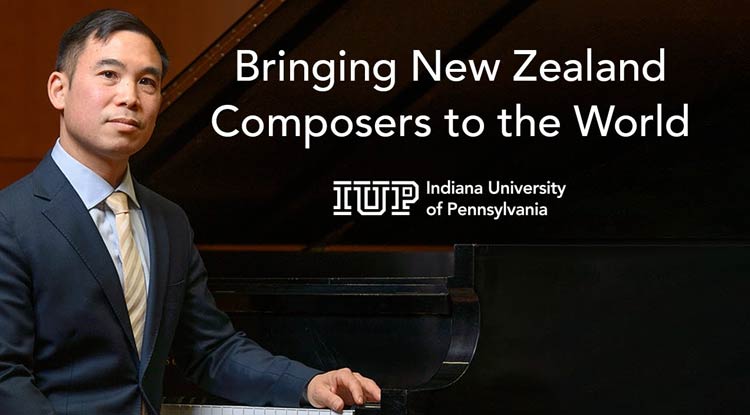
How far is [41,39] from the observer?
2727 mm

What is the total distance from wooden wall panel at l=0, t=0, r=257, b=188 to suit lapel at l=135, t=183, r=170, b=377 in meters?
0.91

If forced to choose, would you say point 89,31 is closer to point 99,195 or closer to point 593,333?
point 99,195

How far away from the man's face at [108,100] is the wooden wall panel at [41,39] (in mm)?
985

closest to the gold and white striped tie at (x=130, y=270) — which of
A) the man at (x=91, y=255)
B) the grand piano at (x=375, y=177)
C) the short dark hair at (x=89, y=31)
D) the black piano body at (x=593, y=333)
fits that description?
the man at (x=91, y=255)

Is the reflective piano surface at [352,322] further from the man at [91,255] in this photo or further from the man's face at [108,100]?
the man's face at [108,100]

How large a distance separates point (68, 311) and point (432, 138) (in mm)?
1192

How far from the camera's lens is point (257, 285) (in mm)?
2365

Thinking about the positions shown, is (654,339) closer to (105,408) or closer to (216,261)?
(105,408)

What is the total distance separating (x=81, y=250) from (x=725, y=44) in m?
1.63

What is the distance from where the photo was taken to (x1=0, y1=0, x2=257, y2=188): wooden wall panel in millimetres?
2709

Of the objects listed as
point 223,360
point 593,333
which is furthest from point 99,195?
point 593,333

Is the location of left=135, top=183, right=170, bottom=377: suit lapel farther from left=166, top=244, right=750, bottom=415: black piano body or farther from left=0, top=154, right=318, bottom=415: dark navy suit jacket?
left=166, top=244, right=750, bottom=415: black piano body

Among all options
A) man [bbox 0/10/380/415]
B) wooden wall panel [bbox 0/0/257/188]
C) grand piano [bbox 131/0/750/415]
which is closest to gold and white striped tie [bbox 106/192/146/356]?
Answer: man [bbox 0/10/380/415]

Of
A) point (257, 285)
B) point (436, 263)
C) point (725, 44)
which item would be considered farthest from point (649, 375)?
point (725, 44)
